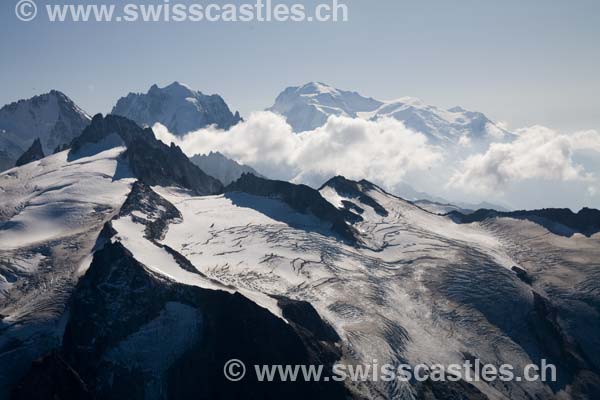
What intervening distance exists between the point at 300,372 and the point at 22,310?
212 ft

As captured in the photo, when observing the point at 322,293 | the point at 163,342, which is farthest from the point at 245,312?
the point at 322,293

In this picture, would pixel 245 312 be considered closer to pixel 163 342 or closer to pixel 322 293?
pixel 163 342

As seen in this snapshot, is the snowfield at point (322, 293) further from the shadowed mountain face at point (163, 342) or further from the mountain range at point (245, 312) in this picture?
the shadowed mountain face at point (163, 342)

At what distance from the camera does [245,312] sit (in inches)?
5037

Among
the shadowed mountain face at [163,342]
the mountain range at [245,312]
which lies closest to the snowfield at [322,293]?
the mountain range at [245,312]

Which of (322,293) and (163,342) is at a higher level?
(322,293)

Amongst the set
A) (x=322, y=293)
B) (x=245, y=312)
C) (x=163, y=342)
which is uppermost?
(x=245, y=312)

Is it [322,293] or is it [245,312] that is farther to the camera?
[322,293]

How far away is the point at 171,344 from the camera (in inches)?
4813

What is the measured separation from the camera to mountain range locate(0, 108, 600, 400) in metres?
119

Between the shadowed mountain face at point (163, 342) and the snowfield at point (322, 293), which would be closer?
the shadowed mountain face at point (163, 342)

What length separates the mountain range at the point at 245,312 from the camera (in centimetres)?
11856

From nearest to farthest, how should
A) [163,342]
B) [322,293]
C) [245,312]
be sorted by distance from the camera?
1. [163,342]
2. [245,312]
3. [322,293]

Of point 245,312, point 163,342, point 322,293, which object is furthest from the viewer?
point 322,293
